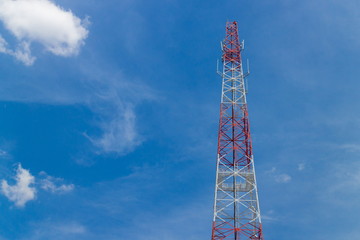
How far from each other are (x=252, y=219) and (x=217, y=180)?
8161 millimetres

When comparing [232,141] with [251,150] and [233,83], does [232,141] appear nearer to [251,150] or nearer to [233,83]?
[251,150]

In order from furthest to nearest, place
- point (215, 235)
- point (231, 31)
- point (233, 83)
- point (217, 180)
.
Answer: point (231, 31) → point (233, 83) → point (217, 180) → point (215, 235)

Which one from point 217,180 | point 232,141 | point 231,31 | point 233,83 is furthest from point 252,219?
point 231,31

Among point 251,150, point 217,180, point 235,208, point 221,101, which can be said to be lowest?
point 235,208

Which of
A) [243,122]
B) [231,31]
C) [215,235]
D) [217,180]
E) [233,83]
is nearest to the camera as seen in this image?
[215,235]

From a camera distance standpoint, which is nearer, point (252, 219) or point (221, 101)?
point (252, 219)

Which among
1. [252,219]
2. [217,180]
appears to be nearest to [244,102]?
[217,180]

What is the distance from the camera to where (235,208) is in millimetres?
60781

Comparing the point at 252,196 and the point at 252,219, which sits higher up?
the point at 252,196

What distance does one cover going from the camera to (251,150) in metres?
65.8

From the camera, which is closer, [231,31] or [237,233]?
[237,233]

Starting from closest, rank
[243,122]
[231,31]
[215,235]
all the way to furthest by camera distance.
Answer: [215,235] → [243,122] → [231,31]

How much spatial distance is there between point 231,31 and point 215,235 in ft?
137

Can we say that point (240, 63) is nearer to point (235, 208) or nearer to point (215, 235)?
point (235, 208)
